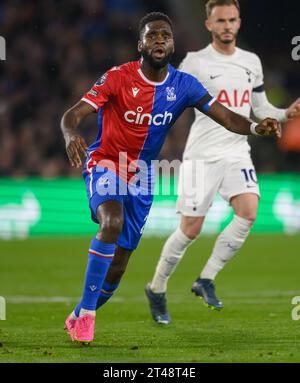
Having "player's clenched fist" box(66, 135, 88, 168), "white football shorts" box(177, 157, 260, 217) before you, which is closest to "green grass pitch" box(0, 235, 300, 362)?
"white football shorts" box(177, 157, 260, 217)

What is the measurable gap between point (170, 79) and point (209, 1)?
1.76 metres

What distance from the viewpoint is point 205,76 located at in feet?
29.2

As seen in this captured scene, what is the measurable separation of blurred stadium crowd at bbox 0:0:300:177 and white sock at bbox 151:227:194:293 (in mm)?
9251

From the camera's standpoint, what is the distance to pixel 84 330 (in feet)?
22.7

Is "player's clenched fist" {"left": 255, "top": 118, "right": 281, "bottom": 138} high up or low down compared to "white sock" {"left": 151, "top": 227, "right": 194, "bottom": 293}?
up

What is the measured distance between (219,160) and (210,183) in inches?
8.7

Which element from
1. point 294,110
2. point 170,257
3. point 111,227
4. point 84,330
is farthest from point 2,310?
point 294,110

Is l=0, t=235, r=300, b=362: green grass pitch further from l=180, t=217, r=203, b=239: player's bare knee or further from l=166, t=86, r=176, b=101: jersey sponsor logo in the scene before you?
l=166, t=86, r=176, b=101: jersey sponsor logo

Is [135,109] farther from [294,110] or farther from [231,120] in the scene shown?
[294,110]

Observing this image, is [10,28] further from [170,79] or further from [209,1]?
[170,79]

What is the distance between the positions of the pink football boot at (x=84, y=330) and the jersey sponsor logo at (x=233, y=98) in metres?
2.74

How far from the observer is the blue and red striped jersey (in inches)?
293

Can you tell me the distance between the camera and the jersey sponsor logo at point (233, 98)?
884 centimetres

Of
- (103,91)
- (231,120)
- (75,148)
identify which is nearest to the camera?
(75,148)
